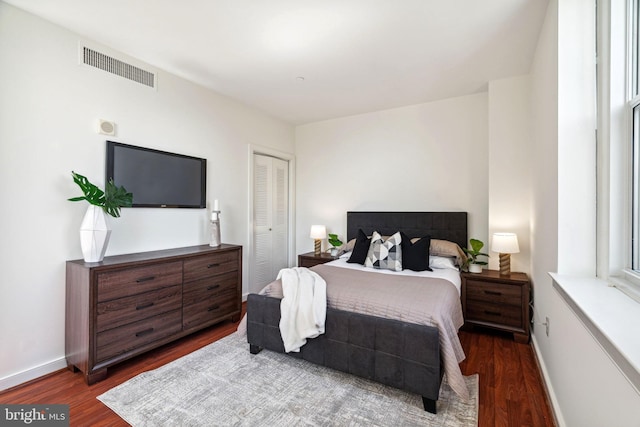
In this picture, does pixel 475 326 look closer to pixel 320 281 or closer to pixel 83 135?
pixel 320 281

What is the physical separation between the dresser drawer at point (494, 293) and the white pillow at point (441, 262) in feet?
0.81

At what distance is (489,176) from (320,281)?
7.63 feet

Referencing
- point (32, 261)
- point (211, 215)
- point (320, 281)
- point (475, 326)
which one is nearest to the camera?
point (32, 261)

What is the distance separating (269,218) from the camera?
442cm

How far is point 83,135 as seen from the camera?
2.39 m

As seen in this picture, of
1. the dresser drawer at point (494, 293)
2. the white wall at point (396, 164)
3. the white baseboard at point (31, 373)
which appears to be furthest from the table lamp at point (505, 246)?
the white baseboard at point (31, 373)

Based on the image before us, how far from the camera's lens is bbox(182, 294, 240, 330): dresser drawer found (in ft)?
8.89

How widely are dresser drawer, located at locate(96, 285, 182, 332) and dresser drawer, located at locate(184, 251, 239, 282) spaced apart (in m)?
0.18

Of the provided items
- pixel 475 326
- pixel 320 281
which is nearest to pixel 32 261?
pixel 320 281

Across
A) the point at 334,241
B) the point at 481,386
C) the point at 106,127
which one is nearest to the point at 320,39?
the point at 106,127

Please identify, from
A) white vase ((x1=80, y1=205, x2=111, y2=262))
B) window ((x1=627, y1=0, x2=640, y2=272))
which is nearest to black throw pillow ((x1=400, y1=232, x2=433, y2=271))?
window ((x1=627, y1=0, x2=640, y2=272))

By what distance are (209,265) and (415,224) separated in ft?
8.43

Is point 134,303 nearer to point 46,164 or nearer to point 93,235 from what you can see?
point 93,235

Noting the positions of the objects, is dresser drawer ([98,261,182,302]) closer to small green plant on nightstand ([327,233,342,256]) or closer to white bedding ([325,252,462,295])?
white bedding ([325,252,462,295])
